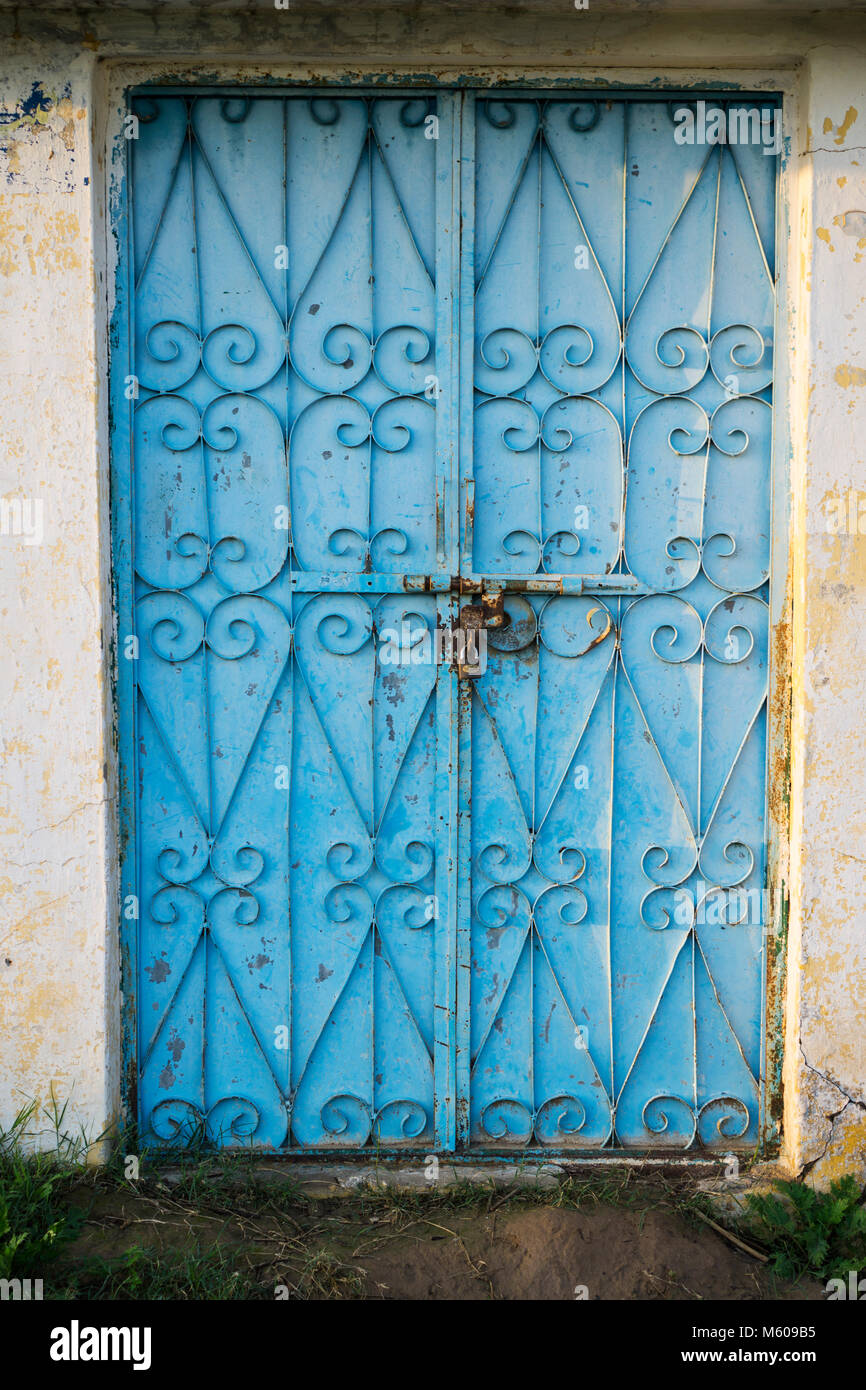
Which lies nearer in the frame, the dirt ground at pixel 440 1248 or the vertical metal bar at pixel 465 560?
the dirt ground at pixel 440 1248

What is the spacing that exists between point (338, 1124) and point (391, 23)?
303 cm

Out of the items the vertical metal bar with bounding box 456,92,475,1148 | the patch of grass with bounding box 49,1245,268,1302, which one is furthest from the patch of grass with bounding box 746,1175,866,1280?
the patch of grass with bounding box 49,1245,268,1302

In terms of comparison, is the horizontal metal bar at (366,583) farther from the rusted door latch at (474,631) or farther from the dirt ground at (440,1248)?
the dirt ground at (440,1248)

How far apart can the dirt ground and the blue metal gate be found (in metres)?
0.23

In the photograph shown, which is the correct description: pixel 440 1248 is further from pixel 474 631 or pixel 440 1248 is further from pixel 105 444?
pixel 105 444

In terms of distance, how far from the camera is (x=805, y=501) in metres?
2.66

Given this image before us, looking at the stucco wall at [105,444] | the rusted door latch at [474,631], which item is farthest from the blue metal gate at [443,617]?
the stucco wall at [105,444]

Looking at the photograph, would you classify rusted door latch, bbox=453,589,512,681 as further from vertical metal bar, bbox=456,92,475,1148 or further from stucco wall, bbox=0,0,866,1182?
stucco wall, bbox=0,0,866,1182

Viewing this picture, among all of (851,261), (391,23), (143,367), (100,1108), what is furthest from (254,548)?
(851,261)

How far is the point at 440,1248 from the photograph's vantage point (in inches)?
98.7

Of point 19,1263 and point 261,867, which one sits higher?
point 261,867

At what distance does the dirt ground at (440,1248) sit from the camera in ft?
7.86

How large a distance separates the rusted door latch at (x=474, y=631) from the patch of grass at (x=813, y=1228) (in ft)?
5.28

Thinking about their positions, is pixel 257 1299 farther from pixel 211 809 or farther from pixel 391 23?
pixel 391 23
